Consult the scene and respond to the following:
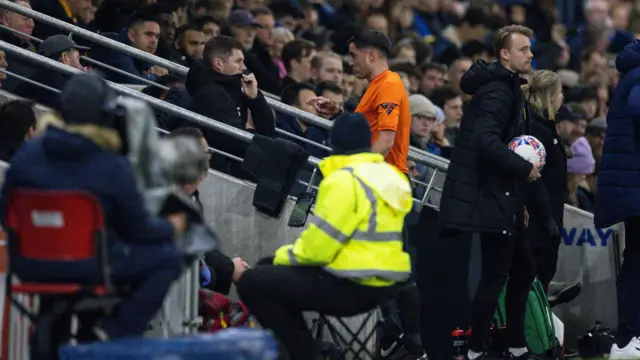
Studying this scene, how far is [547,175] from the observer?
1177 centimetres

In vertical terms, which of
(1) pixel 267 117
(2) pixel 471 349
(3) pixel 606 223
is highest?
(1) pixel 267 117

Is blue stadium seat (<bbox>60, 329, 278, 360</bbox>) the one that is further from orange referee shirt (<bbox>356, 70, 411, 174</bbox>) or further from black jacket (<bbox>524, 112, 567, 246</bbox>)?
black jacket (<bbox>524, 112, 567, 246</bbox>)

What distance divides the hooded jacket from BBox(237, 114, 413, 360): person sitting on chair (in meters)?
2.28

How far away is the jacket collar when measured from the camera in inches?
360

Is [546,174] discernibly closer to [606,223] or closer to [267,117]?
[606,223]

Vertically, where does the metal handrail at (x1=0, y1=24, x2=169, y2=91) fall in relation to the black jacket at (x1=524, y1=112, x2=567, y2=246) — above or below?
above

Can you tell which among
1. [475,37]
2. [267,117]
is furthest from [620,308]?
[475,37]

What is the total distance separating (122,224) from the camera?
7.72 metres

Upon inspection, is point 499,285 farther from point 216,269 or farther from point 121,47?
point 121,47

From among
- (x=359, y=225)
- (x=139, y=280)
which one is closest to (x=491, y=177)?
(x=359, y=225)

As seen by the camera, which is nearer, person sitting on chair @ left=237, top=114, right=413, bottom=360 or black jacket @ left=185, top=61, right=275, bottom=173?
person sitting on chair @ left=237, top=114, right=413, bottom=360

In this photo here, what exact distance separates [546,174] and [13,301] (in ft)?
16.3

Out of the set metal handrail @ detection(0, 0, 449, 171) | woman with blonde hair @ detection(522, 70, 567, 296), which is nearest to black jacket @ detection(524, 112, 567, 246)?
woman with blonde hair @ detection(522, 70, 567, 296)

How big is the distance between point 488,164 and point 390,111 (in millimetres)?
760
